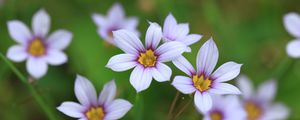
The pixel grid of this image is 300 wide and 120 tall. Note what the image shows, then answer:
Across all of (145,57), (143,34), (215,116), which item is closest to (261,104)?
(215,116)

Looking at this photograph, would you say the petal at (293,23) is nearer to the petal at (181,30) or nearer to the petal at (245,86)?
the petal at (245,86)

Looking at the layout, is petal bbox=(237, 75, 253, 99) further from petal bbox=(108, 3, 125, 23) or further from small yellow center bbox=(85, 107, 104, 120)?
small yellow center bbox=(85, 107, 104, 120)

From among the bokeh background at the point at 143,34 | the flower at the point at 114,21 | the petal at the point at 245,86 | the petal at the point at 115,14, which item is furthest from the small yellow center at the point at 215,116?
the petal at the point at 115,14

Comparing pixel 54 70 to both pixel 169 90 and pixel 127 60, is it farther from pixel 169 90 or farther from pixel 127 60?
pixel 127 60

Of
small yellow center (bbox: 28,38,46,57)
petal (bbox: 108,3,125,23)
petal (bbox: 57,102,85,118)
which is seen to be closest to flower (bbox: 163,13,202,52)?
petal (bbox: 57,102,85,118)

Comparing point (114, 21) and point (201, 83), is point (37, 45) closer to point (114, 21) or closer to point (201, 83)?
point (114, 21)

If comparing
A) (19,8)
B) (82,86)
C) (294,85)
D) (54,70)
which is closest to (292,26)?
(294,85)
